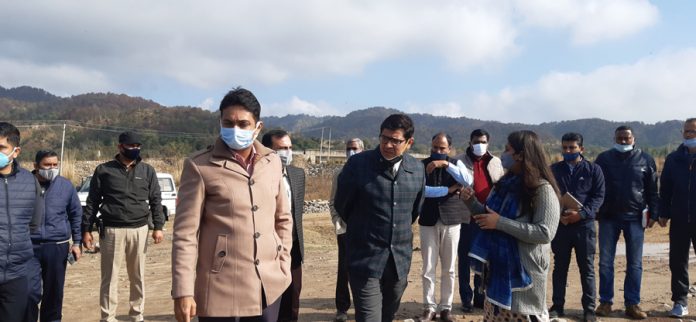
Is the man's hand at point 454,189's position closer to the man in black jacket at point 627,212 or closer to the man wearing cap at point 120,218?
the man in black jacket at point 627,212

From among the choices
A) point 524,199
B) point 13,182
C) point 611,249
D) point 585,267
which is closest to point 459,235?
point 585,267

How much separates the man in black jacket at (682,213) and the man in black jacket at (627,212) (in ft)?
0.72

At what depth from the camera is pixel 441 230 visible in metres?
5.95

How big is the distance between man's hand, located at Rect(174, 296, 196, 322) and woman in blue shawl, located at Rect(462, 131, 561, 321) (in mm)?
1933

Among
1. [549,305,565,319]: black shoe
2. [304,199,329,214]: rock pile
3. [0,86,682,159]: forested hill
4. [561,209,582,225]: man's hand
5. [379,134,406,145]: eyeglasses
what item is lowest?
[304,199,329,214]: rock pile

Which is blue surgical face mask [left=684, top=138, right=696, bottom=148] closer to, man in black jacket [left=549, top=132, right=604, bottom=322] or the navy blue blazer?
man in black jacket [left=549, top=132, right=604, bottom=322]

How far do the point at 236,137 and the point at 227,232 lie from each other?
51cm

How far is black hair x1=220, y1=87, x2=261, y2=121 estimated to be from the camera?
120 inches

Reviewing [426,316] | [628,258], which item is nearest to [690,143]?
[628,258]

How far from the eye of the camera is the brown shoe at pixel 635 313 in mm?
6023

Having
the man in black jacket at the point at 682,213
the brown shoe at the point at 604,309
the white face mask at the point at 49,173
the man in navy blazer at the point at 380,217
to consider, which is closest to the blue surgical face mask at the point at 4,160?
the white face mask at the point at 49,173

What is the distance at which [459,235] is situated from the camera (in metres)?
6.09

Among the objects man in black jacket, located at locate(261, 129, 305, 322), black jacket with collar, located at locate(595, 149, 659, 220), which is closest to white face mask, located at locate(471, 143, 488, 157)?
black jacket with collar, located at locate(595, 149, 659, 220)

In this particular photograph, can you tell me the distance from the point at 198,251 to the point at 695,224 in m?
5.48
